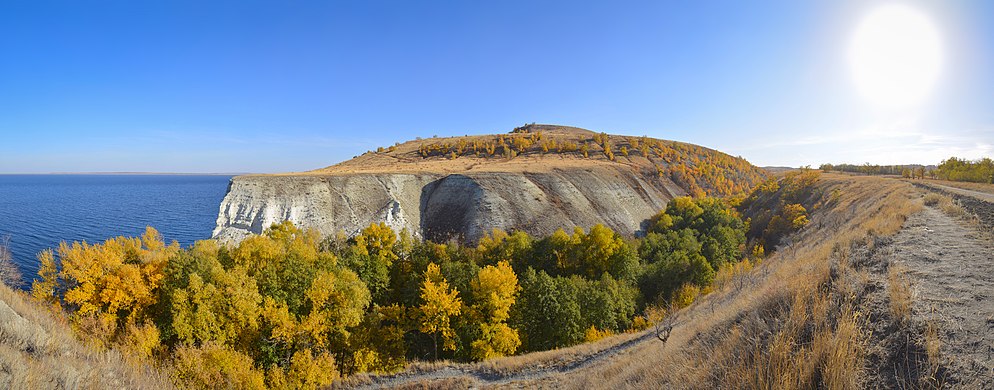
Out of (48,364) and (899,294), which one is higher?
Answer: (899,294)

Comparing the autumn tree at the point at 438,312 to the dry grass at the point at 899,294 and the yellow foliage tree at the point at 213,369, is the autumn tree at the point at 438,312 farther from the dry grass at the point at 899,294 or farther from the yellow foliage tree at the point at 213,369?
the dry grass at the point at 899,294

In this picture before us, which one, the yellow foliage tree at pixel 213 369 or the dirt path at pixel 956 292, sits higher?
the dirt path at pixel 956 292

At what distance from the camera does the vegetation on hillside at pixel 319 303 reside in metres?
19.4

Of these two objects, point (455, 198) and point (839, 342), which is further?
point (455, 198)

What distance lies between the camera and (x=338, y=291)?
23250mm

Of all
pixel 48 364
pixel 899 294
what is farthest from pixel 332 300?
pixel 899 294

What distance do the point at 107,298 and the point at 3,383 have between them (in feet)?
68.7

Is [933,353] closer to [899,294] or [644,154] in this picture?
[899,294]

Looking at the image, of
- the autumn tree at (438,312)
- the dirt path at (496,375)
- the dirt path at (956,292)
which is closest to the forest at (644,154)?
the autumn tree at (438,312)

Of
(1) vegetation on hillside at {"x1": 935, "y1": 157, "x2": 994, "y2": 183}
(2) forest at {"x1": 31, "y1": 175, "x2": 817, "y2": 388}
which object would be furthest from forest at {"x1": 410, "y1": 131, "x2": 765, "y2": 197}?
(2) forest at {"x1": 31, "y1": 175, "x2": 817, "y2": 388}

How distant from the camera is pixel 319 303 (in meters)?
22.1

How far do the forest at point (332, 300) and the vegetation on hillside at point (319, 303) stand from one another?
9cm

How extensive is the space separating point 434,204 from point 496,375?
37.2m

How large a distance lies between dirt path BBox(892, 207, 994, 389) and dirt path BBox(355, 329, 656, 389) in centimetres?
998
